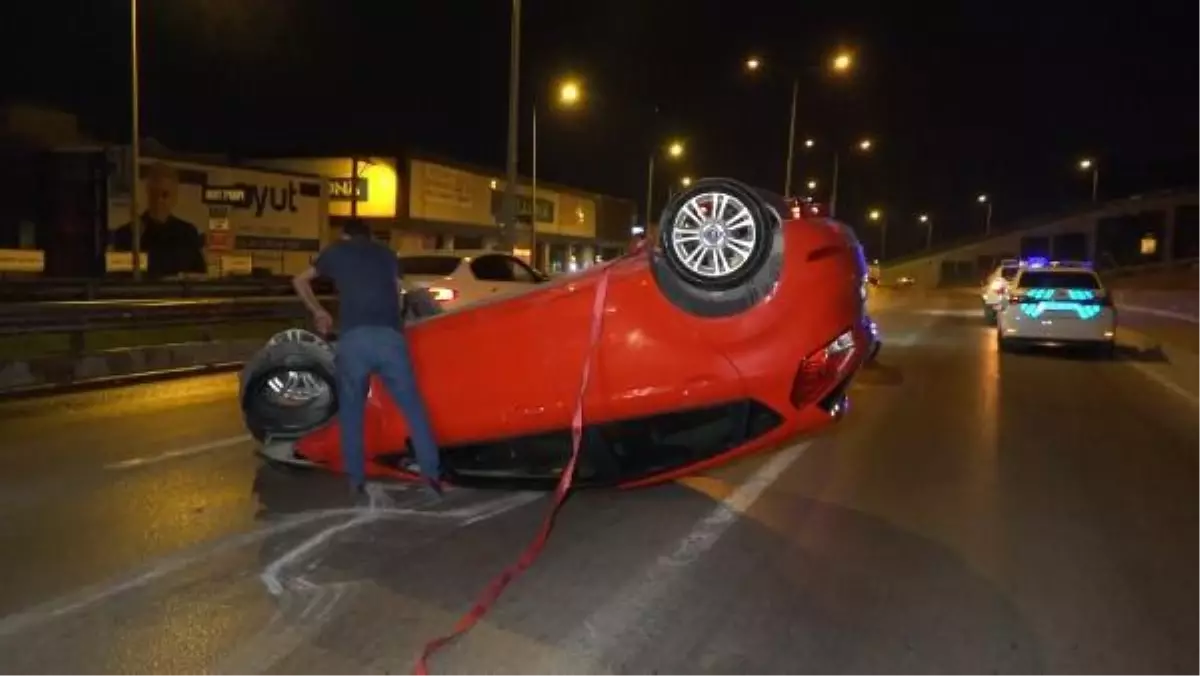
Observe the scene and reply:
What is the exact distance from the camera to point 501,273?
59.5 feet

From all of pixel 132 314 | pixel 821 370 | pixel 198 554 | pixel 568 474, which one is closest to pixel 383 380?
pixel 568 474

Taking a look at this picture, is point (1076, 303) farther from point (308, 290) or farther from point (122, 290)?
point (122, 290)

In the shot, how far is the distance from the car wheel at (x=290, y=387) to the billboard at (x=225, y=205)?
24.0 meters

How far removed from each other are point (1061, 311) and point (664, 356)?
1588cm

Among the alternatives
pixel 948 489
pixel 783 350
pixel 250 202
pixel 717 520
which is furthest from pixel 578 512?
pixel 250 202

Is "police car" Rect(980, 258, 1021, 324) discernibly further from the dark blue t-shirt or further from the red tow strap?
the dark blue t-shirt

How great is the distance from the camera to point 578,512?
23.7 feet

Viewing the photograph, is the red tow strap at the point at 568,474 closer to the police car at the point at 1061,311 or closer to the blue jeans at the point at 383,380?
the blue jeans at the point at 383,380

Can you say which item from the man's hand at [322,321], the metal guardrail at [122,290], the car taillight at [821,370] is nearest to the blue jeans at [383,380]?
the man's hand at [322,321]

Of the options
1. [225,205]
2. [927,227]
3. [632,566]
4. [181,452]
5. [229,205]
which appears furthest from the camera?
[927,227]

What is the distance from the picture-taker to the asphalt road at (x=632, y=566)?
4.76 metres

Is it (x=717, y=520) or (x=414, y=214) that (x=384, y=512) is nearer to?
(x=717, y=520)

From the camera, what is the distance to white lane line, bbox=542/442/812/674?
4762mm

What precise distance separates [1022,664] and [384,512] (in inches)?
149
